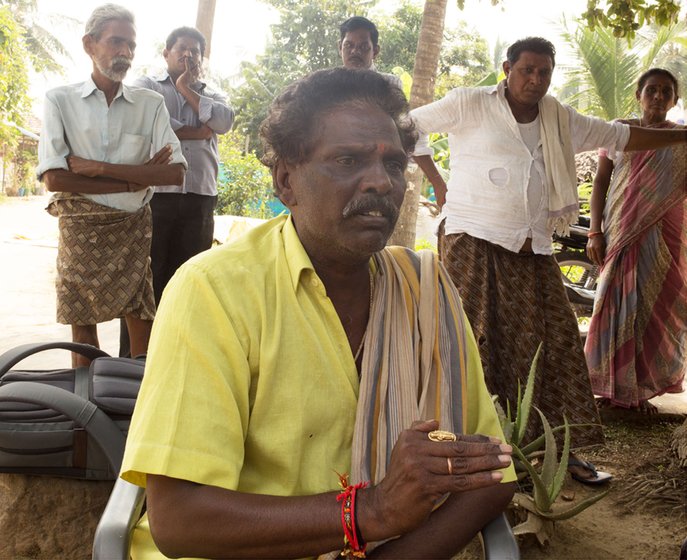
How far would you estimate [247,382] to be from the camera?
1.49 m

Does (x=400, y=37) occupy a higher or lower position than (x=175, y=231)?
higher

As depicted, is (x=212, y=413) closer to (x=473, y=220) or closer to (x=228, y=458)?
(x=228, y=458)

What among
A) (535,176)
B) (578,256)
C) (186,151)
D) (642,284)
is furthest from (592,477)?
(578,256)

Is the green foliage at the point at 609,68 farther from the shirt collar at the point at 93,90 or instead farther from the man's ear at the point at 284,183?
the man's ear at the point at 284,183

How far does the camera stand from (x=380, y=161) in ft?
5.70

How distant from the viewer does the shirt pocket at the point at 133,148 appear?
164 inches

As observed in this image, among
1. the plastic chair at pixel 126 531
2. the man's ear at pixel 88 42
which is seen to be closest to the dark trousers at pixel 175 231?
the man's ear at pixel 88 42

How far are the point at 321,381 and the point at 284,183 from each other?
536 millimetres

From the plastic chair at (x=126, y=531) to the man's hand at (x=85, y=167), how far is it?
2715 millimetres

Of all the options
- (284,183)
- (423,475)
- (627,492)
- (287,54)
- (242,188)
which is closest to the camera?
(423,475)

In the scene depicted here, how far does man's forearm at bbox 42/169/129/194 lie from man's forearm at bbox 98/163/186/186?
42 millimetres

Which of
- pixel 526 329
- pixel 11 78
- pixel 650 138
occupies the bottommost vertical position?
pixel 526 329

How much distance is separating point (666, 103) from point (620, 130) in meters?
0.87

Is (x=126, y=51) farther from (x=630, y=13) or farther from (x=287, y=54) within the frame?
(x=287, y=54)
